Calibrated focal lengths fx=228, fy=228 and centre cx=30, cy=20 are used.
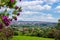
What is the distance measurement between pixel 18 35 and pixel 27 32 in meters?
0.68

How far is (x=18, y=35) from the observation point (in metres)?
13.7

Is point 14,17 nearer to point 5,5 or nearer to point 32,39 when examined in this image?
point 5,5

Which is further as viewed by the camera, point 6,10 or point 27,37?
point 27,37

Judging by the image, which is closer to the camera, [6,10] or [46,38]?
[6,10]

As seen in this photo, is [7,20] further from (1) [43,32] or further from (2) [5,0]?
(1) [43,32]

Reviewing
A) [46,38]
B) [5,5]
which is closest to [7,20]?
[5,5]

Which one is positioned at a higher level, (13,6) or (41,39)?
(13,6)

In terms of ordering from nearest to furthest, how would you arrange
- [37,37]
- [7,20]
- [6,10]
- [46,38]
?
[7,20]
[6,10]
[46,38]
[37,37]

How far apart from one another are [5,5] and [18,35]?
11.0m

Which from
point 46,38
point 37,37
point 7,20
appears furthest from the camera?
point 37,37

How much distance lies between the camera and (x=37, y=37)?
1410 centimetres

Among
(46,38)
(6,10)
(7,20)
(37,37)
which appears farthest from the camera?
(37,37)

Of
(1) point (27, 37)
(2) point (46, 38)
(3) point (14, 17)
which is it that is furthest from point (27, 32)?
(3) point (14, 17)

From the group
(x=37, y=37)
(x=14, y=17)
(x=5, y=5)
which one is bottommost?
(x=37, y=37)
